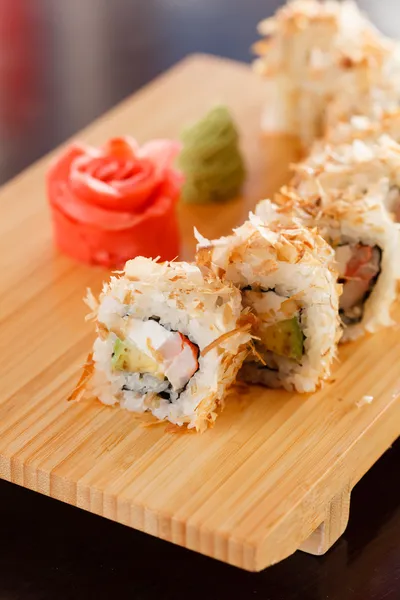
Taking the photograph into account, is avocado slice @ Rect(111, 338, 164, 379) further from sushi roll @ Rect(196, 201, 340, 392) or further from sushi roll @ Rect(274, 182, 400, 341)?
sushi roll @ Rect(274, 182, 400, 341)

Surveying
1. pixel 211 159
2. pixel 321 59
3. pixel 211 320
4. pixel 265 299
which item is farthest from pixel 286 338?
pixel 321 59

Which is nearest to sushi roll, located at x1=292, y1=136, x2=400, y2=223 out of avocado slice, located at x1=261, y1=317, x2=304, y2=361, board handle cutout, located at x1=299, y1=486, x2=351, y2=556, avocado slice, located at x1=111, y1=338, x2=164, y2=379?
avocado slice, located at x1=261, y1=317, x2=304, y2=361

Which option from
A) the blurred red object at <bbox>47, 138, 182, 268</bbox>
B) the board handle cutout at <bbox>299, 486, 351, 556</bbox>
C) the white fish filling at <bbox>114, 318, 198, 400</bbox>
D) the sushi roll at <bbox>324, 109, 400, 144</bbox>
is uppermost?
the sushi roll at <bbox>324, 109, 400, 144</bbox>

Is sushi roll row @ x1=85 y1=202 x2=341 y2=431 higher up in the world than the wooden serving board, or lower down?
higher up

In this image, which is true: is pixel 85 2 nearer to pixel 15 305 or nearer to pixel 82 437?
pixel 15 305

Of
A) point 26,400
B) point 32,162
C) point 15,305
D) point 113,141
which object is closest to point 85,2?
point 32,162
